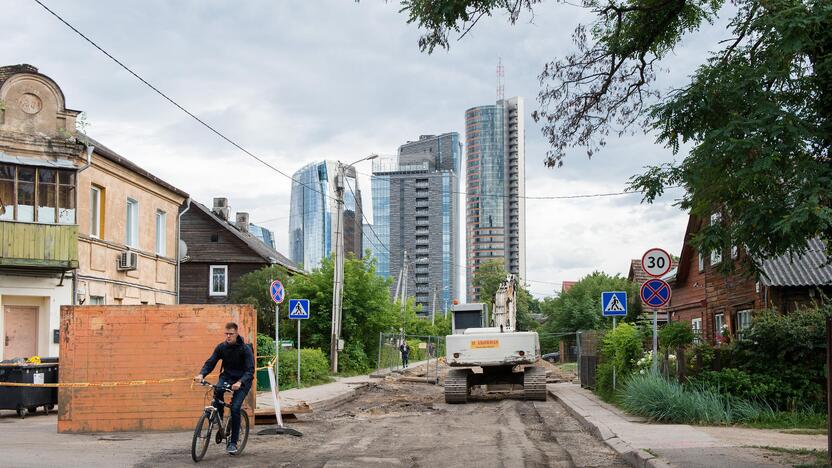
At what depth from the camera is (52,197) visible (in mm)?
23703

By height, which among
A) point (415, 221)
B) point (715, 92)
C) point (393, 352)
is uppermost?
point (415, 221)

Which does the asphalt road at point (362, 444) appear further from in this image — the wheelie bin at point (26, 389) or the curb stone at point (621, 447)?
the wheelie bin at point (26, 389)

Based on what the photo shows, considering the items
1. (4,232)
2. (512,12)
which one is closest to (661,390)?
(512,12)

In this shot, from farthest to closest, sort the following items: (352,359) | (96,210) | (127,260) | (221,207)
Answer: (221,207) < (352,359) < (127,260) < (96,210)

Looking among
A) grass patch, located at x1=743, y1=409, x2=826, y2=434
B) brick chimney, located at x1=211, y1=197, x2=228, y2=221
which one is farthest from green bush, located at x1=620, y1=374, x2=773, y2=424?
brick chimney, located at x1=211, y1=197, x2=228, y2=221

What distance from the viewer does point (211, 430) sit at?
1128cm

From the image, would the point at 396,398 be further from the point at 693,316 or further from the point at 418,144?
the point at 418,144

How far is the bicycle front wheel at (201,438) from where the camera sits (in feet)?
35.2

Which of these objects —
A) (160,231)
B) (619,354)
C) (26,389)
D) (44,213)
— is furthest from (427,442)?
(160,231)

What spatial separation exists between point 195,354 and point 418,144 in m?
177

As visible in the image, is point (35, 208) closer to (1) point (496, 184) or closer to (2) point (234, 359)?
(2) point (234, 359)

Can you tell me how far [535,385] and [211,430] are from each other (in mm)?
13164

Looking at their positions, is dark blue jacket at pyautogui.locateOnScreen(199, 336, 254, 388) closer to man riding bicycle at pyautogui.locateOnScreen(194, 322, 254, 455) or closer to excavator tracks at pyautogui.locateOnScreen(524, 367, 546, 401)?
man riding bicycle at pyautogui.locateOnScreen(194, 322, 254, 455)

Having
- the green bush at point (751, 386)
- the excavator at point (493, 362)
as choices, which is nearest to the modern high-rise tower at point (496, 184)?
the excavator at point (493, 362)
